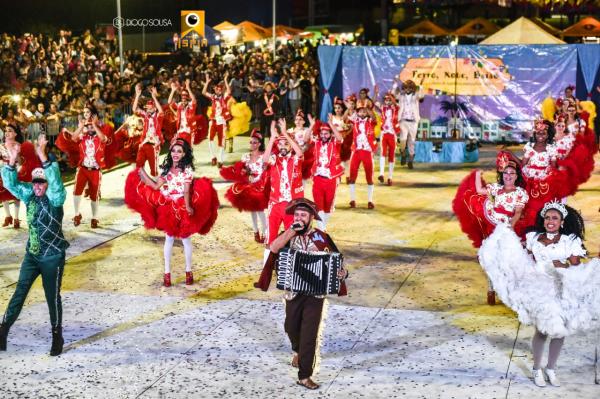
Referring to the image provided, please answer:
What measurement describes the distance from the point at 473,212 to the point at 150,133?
810cm

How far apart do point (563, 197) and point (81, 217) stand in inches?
293

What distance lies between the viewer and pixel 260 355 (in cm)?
848

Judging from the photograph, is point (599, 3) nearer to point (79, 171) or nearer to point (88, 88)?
point (88, 88)

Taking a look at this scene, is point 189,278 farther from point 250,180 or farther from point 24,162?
point 24,162

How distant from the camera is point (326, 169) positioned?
12.9m

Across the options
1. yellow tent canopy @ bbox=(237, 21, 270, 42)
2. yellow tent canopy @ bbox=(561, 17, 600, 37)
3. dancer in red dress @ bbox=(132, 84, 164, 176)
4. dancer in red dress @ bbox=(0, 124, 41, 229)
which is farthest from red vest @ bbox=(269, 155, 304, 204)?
yellow tent canopy @ bbox=(237, 21, 270, 42)

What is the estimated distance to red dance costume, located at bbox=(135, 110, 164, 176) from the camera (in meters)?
16.3

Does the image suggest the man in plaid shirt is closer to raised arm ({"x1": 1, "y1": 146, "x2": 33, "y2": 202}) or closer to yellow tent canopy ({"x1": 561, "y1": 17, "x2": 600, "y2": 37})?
raised arm ({"x1": 1, "y1": 146, "x2": 33, "y2": 202})

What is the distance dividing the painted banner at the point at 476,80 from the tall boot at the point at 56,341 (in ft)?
51.0

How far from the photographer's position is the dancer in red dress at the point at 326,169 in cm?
1288

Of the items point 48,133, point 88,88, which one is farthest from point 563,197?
point 88,88

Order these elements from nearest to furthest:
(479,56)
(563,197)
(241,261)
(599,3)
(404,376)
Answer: (404,376)
(241,261)
(563,197)
(479,56)
(599,3)

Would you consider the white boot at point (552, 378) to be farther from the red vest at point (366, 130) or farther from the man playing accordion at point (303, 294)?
the red vest at point (366, 130)

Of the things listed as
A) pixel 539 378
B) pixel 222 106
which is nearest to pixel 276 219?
pixel 539 378
